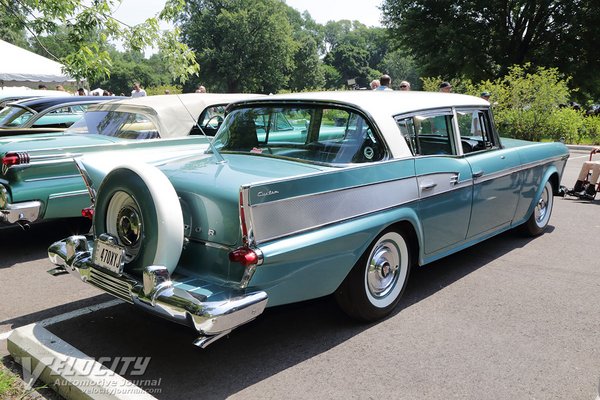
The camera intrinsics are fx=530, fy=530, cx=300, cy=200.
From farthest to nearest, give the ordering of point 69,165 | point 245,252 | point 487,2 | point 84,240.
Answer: point 487,2 < point 69,165 < point 84,240 < point 245,252

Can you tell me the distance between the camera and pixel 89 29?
7414mm

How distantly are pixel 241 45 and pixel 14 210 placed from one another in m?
67.8

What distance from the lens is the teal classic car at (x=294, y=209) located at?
2.95 meters

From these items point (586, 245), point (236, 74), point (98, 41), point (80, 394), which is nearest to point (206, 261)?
point (80, 394)

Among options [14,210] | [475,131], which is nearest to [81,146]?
[14,210]

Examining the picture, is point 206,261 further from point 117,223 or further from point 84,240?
point 84,240

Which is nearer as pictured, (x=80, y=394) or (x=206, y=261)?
(x=80, y=394)

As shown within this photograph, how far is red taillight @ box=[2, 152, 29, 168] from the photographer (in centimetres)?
515

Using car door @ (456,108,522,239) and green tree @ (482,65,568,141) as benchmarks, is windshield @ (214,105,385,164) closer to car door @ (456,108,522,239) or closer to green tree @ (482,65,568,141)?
car door @ (456,108,522,239)

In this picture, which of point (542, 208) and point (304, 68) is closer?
point (542, 208)

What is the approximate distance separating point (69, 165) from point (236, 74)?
217ft

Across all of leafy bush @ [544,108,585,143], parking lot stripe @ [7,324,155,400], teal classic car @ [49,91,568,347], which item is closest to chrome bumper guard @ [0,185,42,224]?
teal classic car @ [49,91,568,347]

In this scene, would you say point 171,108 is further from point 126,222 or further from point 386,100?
point 126,222

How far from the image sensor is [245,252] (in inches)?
114
